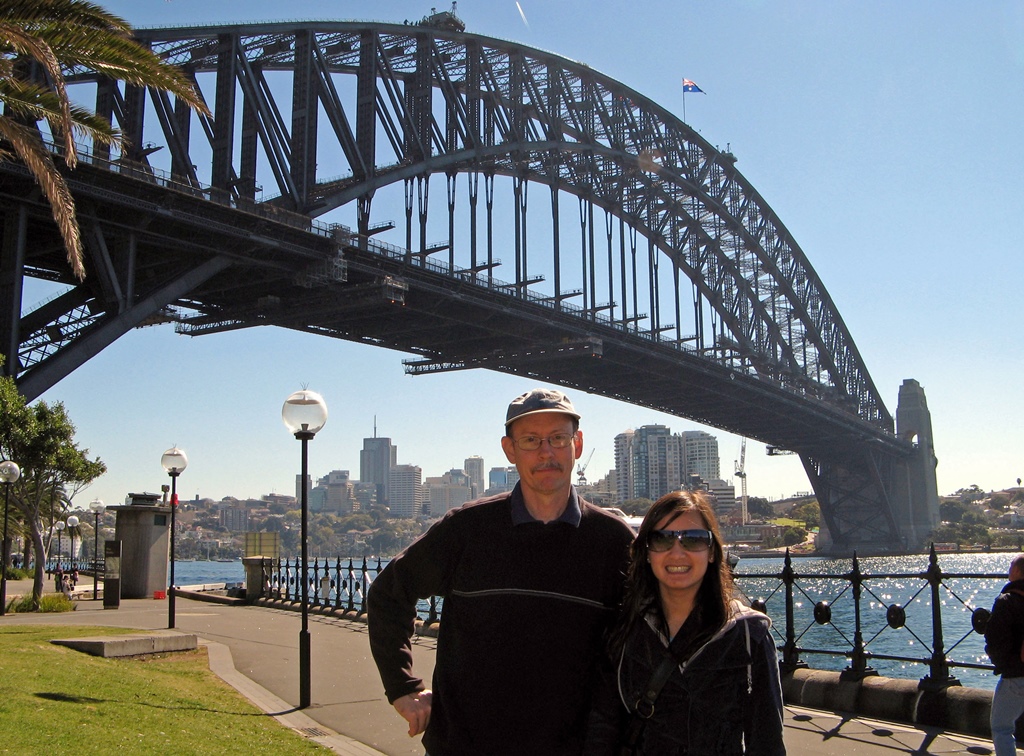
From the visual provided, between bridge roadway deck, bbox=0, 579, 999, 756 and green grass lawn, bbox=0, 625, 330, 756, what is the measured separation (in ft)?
1.49

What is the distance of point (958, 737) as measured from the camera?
8414 mm

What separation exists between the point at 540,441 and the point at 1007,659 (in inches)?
157

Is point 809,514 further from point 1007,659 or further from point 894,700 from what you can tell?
point 1007,659

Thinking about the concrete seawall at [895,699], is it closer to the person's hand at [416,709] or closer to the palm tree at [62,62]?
the person's hand at [416,709]

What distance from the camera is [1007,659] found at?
6156 millimetres

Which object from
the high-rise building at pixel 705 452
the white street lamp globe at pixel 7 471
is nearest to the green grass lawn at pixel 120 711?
the white street lamp globe at pixel 7 471

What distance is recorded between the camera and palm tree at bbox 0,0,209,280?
10.3 metres

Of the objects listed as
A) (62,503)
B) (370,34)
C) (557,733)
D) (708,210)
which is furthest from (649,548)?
(708,210)

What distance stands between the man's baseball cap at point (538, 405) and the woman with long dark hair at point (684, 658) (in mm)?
531

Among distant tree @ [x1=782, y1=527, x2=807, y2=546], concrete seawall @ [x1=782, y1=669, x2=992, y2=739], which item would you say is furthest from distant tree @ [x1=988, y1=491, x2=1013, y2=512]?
concrete seawall @ [x1=782, y1=669, x2=992, y2=739]

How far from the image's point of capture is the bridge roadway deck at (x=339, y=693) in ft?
26.8

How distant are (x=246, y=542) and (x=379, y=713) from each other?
83.6ft

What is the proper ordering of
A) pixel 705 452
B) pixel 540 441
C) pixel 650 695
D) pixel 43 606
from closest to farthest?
pixel 650 695 → pixel 540 441 → pixel 43 606 → pixel 705 452

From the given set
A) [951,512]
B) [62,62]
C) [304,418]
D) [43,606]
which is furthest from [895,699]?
[951,512]
